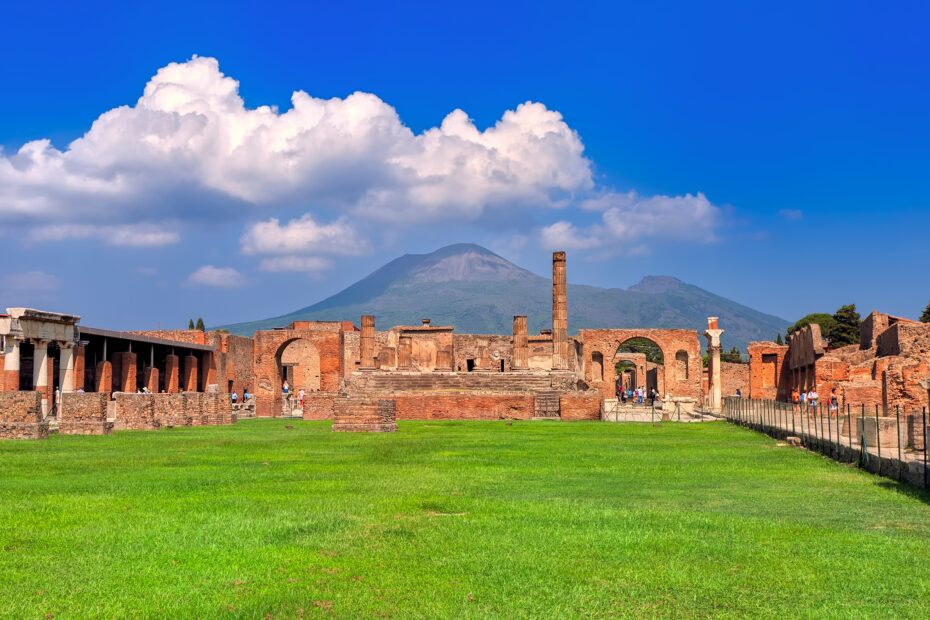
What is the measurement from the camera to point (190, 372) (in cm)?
5128

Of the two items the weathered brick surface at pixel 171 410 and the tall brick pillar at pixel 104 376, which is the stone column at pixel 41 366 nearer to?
the tall brick pillar at pixel 104 376

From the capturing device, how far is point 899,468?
477 inches

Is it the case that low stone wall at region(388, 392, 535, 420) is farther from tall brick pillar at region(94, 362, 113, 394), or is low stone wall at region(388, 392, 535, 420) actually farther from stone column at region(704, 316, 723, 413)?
tall brick pillar at region(94, 362, 113, 394)

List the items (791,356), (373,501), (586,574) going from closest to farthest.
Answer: (586,574)
(373,501)
(791,356)

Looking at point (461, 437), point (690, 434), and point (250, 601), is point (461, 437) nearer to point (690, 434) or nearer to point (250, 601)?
point (690, 434)

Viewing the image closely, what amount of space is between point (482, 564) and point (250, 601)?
1.82 m

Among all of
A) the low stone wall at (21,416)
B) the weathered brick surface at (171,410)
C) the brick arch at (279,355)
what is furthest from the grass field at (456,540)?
the brick arch at (279,355)

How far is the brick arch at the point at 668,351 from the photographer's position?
5744 cm

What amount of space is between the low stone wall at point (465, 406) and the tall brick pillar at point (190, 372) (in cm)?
2252

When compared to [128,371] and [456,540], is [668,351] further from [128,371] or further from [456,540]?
[456,540]

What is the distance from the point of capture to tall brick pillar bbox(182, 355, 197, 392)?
5112cm

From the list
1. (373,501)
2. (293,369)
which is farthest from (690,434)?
(293,369)

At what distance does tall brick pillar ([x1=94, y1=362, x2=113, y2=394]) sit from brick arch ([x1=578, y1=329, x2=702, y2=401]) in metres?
29.6

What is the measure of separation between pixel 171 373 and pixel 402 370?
44.9 ft
